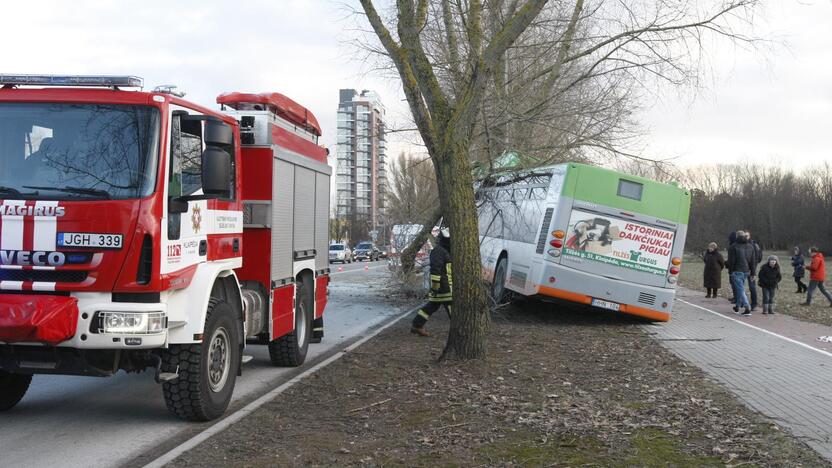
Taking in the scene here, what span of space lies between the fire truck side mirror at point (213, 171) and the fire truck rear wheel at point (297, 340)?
11.8 feet

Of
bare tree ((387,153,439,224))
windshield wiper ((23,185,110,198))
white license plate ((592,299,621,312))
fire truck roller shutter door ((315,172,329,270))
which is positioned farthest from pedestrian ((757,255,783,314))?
windshield wiper ((23,185,110,198))

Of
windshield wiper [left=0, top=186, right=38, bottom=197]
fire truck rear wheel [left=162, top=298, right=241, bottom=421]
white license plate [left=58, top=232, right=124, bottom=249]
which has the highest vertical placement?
windshield wiper [left=0, top=186, right=38, bottom=197]

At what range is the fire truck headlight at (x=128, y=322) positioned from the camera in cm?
598

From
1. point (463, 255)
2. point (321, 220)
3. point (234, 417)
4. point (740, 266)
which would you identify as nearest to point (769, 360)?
point (463, 255)

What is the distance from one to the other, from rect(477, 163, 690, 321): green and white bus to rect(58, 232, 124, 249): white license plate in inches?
393

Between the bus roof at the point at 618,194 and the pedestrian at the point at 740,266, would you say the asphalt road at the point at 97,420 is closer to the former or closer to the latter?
the bus roof at the point at 618,194

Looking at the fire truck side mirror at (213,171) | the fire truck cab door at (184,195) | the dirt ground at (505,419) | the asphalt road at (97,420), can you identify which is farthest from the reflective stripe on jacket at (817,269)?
the fire truck side mirror at (213,171)

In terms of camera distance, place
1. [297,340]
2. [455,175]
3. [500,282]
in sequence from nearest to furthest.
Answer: [455,175]
[297,340]
[500,282]

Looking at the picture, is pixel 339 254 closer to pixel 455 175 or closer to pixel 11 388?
pixel 455 175

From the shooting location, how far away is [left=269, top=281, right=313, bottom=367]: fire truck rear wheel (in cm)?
991

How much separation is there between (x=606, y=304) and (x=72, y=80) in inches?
435

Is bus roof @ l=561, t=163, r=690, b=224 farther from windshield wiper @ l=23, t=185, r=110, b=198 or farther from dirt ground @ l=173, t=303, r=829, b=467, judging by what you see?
windshield wiper @ l=23, t=185, r=110, b=198

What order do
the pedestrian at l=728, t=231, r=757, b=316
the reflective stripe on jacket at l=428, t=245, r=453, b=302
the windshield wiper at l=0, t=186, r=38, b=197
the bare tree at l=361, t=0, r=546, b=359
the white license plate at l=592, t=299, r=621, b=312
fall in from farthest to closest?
the pedestrian at l=728, t=231, r=757, b=316
the white license plate at l=592, t=299, r=621, b=312
the reflective stripe on jacket at l=428, t=245, r=453, b=302
the bare tree at l=361, t=0, r=546, b=359
the windshield wiper at l=0, t=186, r=38, b=197

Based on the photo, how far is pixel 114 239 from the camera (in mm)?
5996
